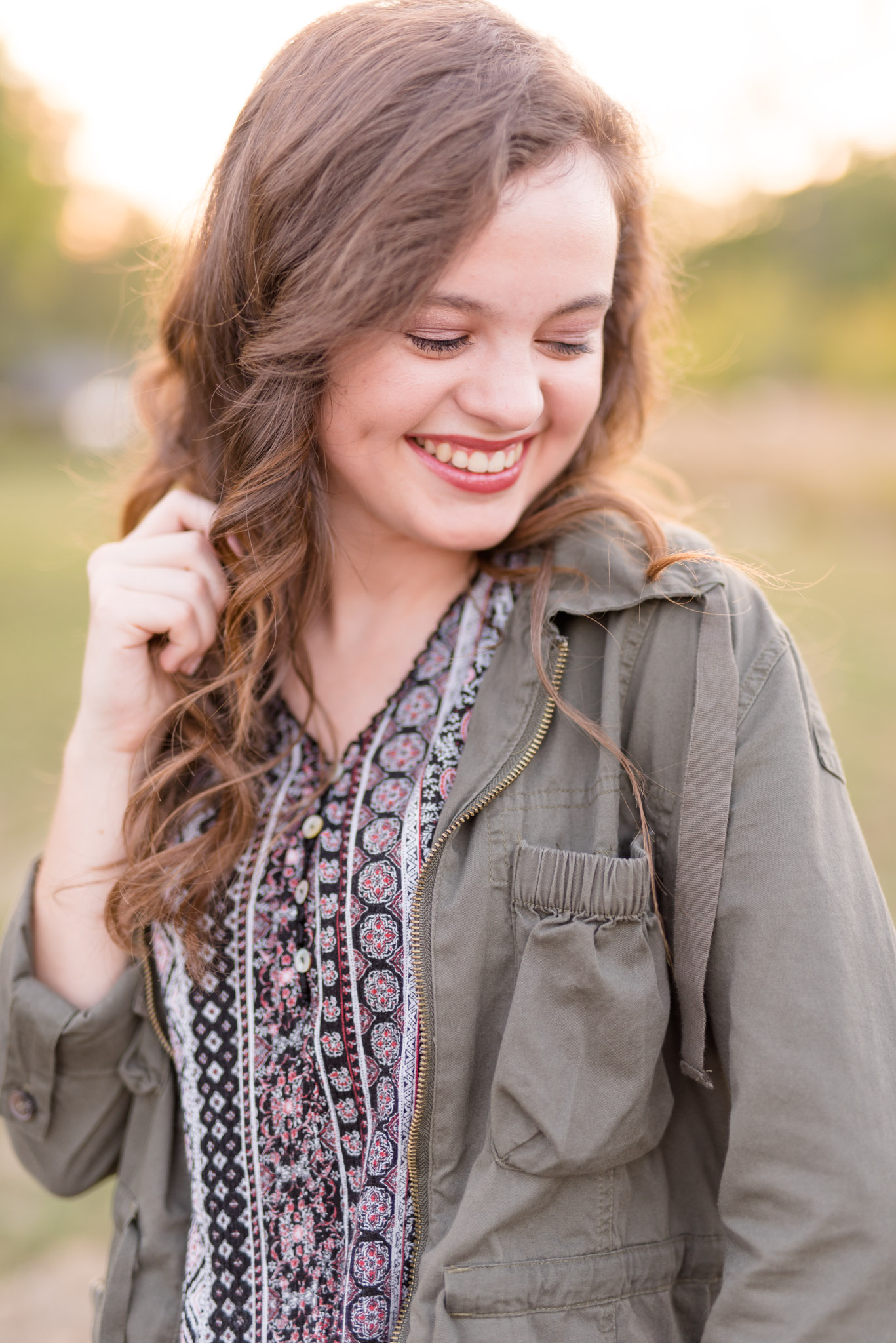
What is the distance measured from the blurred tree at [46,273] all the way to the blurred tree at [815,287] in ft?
64.2

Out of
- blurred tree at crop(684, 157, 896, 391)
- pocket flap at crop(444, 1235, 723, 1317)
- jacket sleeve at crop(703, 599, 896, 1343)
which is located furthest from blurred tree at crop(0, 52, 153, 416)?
blurred tree at crop(684, 157, 896, 391)

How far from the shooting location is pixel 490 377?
1.45 metres

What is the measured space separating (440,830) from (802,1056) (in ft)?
1.76

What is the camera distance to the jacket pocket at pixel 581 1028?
132 centimetres

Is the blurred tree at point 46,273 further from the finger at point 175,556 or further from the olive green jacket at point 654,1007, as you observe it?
the olive green jacket at point 654,1007

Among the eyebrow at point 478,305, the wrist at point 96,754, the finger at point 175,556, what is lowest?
the wrist at point 96,754

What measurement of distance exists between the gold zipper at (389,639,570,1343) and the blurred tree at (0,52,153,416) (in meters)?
1.34

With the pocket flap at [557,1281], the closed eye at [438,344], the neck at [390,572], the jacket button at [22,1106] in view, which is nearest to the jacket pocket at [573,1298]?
the pocket flap at [557,1281]

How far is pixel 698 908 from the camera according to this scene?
1.33 m

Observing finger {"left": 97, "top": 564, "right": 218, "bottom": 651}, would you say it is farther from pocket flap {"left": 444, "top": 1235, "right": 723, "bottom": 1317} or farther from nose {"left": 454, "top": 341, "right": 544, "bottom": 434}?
pocket flap {"left": 444, "top": 1235, "right": 723, "bottom": 1317}

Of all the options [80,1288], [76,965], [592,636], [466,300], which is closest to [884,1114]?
[592,636]

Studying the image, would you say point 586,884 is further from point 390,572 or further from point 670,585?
point 390,572

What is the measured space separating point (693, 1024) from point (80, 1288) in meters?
2.45

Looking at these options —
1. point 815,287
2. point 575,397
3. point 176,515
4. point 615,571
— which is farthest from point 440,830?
point 815,287
